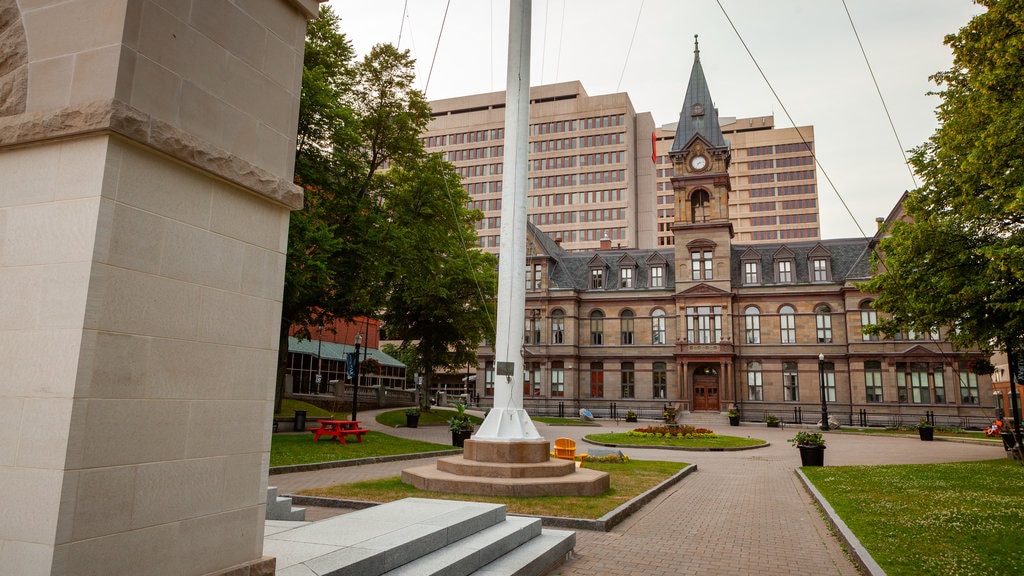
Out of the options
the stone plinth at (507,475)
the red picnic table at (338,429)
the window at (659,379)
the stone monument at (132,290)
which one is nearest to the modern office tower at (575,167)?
the window at (659,379)

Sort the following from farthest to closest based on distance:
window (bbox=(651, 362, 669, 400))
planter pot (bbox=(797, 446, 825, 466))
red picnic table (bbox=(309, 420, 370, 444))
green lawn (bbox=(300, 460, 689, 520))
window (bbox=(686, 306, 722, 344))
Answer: window (bbox=(651, 362, 669, 400)) → window (bbox=(686, 306, 722, 344)) → red picnic table (bbox=(309, 420, 370, 444)) → planter pot (bbox=(797, 446, 825, 466)) → green lawn (bbox=(300, 460, 689, 520))

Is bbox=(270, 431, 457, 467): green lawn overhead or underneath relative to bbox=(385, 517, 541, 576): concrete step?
underneath

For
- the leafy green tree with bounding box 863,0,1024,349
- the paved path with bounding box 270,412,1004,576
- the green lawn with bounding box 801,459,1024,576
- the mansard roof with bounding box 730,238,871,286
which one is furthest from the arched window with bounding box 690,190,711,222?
the green lawn with bounding box 801,459,1024,576

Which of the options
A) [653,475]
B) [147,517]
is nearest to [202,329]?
[147,517]

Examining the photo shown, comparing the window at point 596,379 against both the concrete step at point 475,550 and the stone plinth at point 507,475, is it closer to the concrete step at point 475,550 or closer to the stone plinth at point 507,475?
the stone plinth at point 507,475

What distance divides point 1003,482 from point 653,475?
25.8 feet

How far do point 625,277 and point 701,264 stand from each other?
6.92m

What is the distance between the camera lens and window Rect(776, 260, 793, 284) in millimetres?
51031

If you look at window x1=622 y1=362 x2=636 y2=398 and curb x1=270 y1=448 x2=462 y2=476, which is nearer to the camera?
curb x1=270 y1=448 x2=462 y2=476

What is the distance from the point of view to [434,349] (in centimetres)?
4012

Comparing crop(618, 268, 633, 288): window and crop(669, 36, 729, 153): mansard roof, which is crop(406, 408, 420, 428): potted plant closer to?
crop(618, 268, 633, 288): window

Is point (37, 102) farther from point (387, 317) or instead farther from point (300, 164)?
point (387, 317)

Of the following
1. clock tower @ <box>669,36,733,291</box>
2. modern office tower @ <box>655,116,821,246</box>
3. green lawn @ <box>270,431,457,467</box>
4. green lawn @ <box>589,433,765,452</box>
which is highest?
modern office tower @ <box>655,116,821,246</box>

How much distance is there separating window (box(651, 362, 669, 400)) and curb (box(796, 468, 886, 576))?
129 ft
